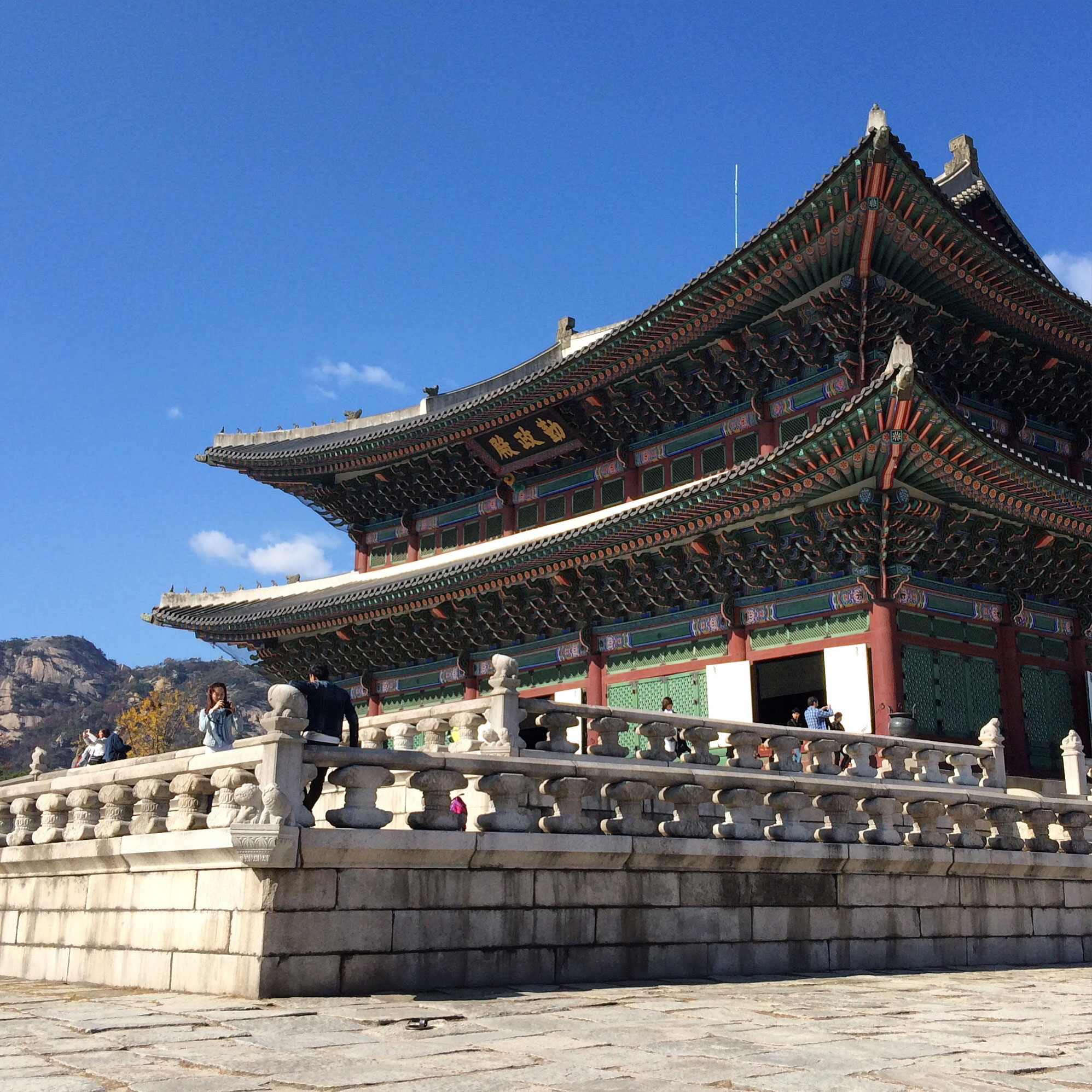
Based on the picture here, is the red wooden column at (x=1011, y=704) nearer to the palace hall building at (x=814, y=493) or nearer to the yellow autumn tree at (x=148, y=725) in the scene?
the palace hall building at (x=814, y=493)

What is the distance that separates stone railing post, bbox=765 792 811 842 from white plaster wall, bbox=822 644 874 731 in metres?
6.88

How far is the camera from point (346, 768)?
8.31m

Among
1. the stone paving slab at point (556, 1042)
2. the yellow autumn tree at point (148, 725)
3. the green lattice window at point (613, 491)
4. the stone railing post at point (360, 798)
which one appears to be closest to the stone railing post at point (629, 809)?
the stone paving slab at point (556, 1042)

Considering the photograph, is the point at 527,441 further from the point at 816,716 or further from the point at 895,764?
the point at 895,764

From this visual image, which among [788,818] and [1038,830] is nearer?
[788,818]

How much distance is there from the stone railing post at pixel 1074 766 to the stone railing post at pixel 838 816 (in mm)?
6327

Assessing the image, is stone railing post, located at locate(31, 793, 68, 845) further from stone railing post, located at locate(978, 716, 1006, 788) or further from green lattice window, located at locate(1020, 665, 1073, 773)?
green lattice window, located at locate(1020, 665, 1073, 773)

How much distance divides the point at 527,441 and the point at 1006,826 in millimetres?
14547

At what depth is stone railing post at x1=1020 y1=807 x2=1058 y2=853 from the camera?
13250 millimetres

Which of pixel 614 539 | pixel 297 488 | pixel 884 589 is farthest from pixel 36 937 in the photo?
pixel 297 488

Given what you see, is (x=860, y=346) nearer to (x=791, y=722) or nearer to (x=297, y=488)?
(x=791, y=722)

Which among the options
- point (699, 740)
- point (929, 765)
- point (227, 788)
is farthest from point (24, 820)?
point (929, 765)

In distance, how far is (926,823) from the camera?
12125mm

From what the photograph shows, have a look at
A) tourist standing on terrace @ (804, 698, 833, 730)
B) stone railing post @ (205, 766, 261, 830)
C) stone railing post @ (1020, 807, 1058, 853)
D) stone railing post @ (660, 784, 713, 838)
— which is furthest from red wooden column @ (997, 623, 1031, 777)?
stone railing post @ (205, 766, 261, 830)
